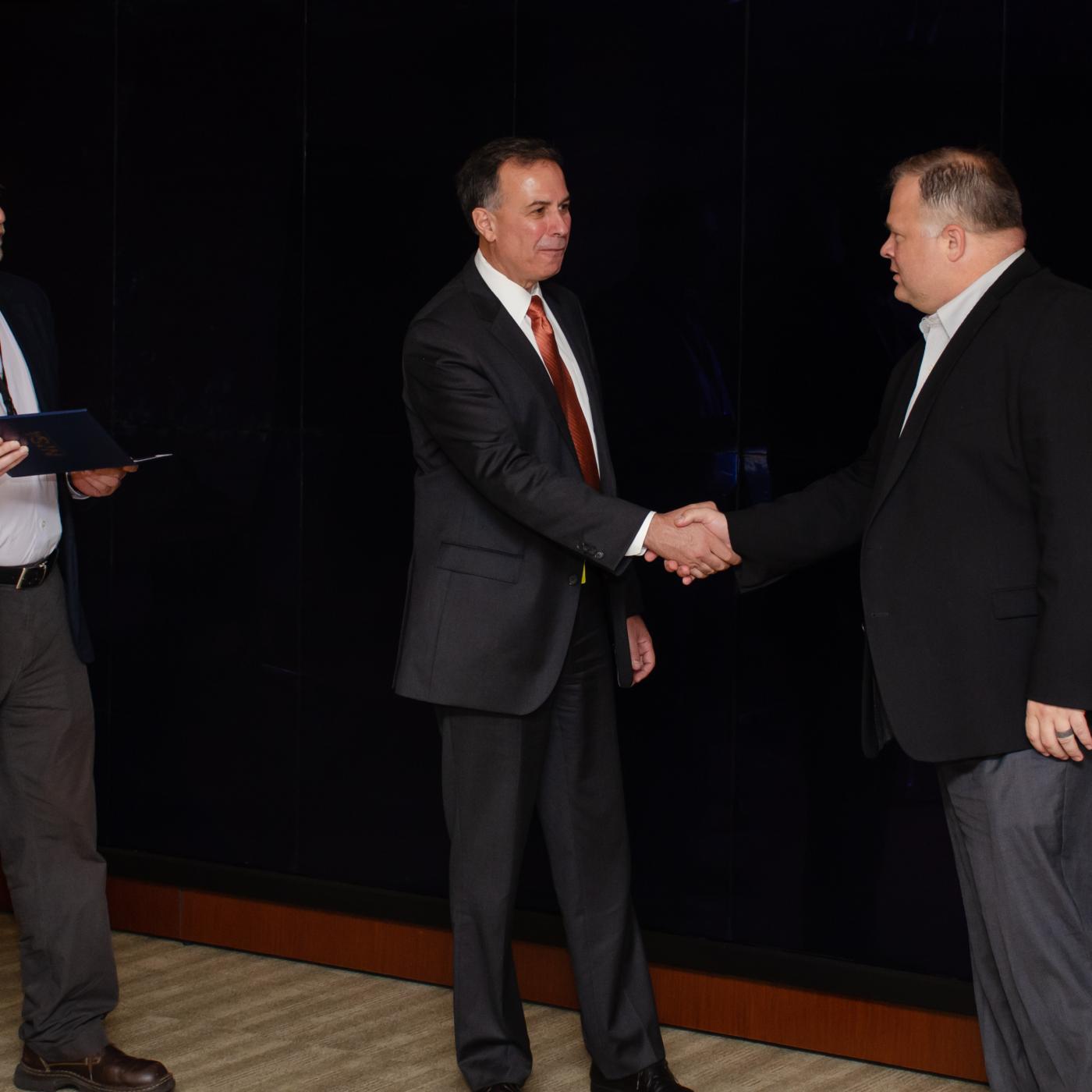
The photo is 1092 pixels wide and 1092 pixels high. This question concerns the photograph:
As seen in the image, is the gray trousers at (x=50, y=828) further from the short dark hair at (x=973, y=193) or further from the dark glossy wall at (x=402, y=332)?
the short dark hair at (x=973, y=193)

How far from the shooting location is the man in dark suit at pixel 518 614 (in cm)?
312

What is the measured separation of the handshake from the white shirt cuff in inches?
1.8

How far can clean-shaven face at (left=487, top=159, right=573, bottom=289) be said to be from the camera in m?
3.18

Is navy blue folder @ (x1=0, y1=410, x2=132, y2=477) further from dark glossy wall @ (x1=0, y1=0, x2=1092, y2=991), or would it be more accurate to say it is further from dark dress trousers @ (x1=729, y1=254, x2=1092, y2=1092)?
dark dress trousers @ (x1=729, y1=254, x2=1092, y2=1092)

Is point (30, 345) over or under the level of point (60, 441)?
over

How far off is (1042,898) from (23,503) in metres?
2.05

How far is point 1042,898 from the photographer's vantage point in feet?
8.23

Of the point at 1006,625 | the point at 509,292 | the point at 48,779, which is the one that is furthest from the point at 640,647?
the point at 48,779

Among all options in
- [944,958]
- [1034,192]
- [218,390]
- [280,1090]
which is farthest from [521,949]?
[1034,192]

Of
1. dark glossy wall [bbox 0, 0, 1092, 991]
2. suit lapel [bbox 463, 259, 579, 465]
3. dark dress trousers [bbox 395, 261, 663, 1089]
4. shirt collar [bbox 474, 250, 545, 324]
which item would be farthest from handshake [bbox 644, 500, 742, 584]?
shirt collar [bbox 474, 250, 545, 324]

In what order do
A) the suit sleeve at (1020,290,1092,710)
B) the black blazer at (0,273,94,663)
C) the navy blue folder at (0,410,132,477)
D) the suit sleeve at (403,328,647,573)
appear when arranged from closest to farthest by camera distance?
the suit sleeve at (1020,290,1092,710) → the navy blue folder at (0,410,132,477) → the suit sleeve at (403,328,647,573) → the black blazer at (0,273,94,663)

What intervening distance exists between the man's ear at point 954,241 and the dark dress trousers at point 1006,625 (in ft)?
0.28

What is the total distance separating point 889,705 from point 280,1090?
155 cm

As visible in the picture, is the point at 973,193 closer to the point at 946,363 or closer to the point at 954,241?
the point at 954,241
